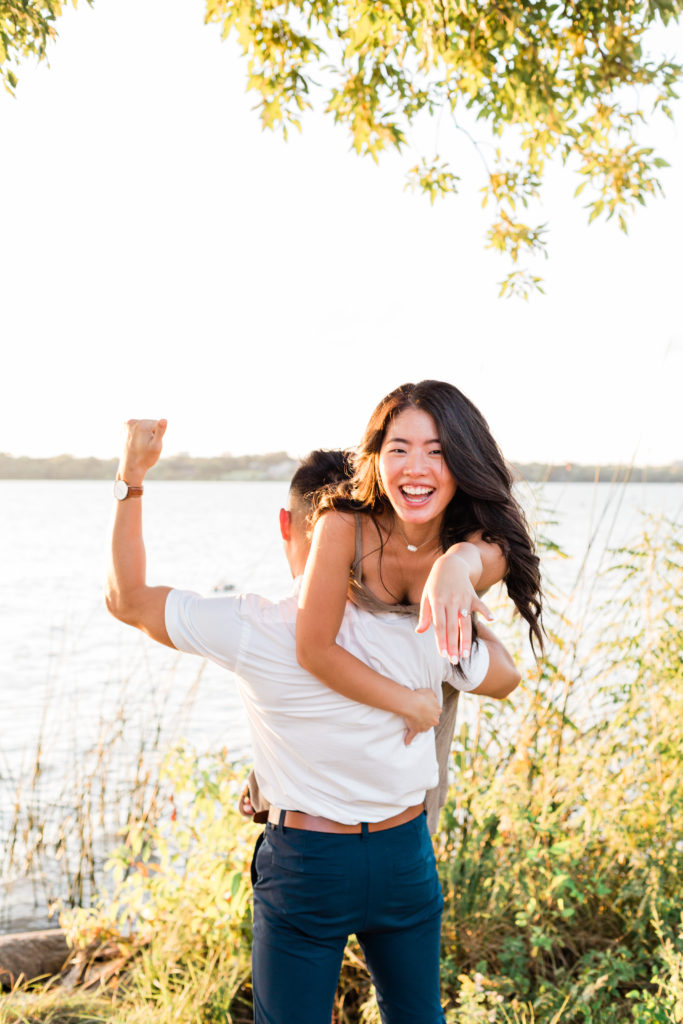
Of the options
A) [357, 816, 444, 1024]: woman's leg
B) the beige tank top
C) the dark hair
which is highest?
the dark hair

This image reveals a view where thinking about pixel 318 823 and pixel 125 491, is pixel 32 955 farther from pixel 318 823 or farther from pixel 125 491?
pixel 125 491

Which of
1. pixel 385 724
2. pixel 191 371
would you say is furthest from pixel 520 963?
pixel 191 371

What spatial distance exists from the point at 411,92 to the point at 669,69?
1.24 meters

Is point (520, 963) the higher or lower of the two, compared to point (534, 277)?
lower

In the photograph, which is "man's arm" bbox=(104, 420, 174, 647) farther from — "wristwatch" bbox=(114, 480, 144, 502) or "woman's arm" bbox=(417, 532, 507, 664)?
"woman's arm" bbox=(417, 532, 507, 664)

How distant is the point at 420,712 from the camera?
177 cm

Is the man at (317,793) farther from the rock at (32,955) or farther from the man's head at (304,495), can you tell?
the rock at (32,955)

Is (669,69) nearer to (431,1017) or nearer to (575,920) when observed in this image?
(575,920)

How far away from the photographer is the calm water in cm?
468

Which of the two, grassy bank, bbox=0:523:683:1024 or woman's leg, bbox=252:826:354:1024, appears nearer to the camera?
woman's leg, bbox=252:826:354:1024

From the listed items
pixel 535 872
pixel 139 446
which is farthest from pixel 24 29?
pixel 535 872

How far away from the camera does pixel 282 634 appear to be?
1736mm

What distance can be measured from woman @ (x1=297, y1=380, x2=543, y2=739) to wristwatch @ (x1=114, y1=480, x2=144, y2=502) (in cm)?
38

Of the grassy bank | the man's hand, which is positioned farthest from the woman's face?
the grassy bank
